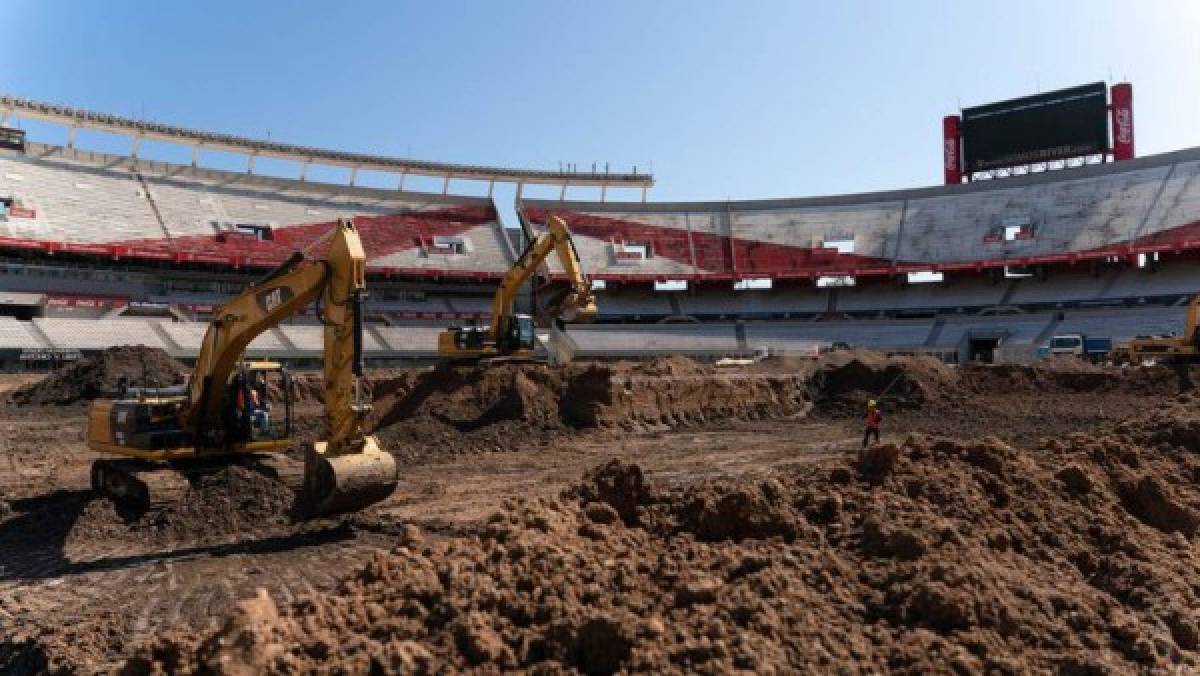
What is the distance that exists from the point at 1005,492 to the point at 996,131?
5129cm

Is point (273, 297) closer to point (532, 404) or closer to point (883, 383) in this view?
point (532, 404)

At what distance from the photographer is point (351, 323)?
9297mm

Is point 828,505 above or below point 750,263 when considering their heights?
below

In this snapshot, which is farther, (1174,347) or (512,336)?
(1174,347)

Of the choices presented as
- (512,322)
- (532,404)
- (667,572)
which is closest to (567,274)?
(512,322)

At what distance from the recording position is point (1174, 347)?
28.9 metres

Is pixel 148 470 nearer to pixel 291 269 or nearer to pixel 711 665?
pixel 291 269

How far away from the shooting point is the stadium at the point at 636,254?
129 feet

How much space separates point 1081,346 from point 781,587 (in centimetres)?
3915

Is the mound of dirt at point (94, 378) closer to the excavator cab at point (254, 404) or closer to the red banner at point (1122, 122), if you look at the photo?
the excavator cab at point (254, 404)

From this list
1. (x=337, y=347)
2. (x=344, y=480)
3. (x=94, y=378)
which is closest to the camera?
(x=344, y=480)

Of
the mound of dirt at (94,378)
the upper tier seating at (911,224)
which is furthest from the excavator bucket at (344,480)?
the upper tier seating at (911,224)

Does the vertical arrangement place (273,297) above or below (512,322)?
above

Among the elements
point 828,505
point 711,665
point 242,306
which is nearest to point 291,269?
point 242,306
